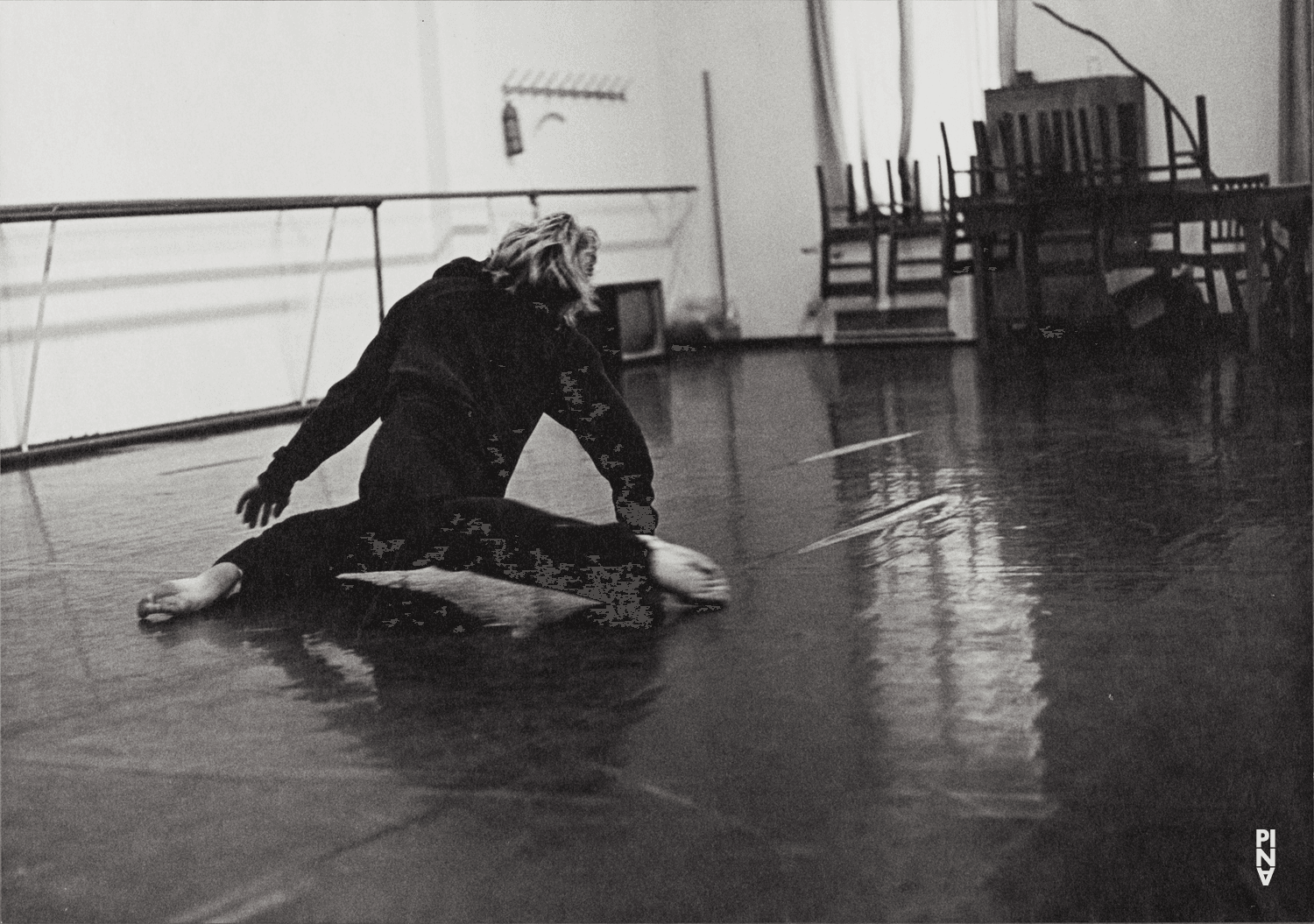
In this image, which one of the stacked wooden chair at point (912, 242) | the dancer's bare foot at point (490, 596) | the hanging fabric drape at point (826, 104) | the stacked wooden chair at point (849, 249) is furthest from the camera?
the hanging fabric drape at point (826, 104)

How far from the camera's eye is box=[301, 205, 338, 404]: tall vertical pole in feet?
24.6

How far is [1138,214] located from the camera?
709cm

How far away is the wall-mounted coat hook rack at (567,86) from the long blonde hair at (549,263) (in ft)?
20.2

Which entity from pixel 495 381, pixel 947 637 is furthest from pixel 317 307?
pixel 947 637

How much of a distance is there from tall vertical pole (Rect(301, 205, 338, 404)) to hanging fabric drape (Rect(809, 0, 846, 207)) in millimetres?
3150

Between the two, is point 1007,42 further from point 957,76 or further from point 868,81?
point 868,81

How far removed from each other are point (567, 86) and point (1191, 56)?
3308mm

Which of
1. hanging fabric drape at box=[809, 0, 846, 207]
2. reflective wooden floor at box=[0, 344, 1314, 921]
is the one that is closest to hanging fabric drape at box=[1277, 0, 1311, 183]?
hanging fabric drape at box=[809, 0, 846, 207]

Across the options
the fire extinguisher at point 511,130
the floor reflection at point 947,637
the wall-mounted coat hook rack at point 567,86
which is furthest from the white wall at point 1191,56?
the floor reflection at point 947,637

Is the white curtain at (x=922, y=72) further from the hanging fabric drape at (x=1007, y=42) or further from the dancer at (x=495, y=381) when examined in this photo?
the dancer at (x=495, y=381)

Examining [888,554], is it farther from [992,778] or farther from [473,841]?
[473,841]

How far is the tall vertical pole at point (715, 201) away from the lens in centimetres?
1025

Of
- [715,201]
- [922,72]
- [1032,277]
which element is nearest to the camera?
[1032,277]

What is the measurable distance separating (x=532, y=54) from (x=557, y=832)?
781cm
